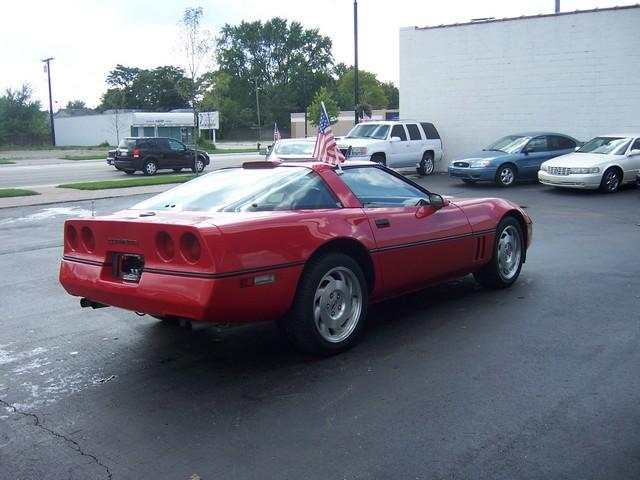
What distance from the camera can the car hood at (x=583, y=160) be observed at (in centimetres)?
1667

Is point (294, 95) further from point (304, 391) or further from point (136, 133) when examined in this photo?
point (304, 391)

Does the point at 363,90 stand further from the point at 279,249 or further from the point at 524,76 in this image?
the point at 279,249

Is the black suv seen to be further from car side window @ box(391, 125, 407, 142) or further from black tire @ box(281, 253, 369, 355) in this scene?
black tire @ box(281, 253, 369, 355)

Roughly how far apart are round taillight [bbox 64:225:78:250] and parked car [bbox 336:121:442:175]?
15174mm

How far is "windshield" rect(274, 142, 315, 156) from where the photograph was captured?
18.2m

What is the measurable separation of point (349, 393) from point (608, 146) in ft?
50.5

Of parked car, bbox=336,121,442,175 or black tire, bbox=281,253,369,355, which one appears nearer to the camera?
black tire, bbox=281,253,369,355

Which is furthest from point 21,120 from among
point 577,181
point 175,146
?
point 577,181

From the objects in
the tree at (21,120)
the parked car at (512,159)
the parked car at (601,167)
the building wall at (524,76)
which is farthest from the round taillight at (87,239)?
the tree at (21,120)

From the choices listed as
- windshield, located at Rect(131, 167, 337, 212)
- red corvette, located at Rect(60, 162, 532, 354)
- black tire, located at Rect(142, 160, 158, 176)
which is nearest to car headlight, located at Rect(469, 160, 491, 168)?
red corvette, located at Rect(60, 162, 532, 354)

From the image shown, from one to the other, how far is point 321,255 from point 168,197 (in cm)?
149

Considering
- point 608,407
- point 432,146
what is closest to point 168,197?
point 608,407

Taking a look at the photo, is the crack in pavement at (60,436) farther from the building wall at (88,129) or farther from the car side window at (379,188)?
the building wall at (88,129)

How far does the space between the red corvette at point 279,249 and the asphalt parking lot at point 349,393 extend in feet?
1.42
